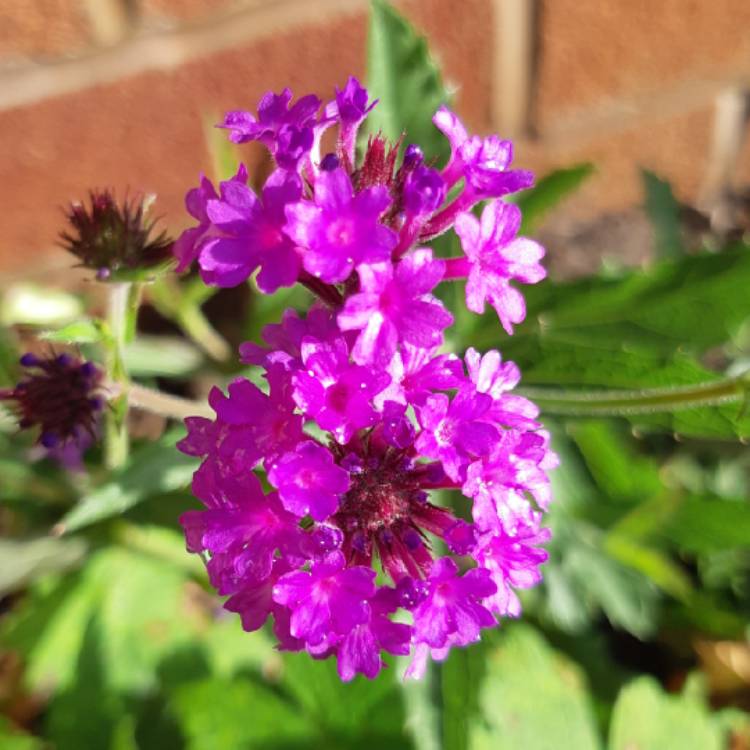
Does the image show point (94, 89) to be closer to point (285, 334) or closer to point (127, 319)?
point (127, 319)

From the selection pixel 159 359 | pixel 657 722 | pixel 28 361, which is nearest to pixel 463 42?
pixel 159 359

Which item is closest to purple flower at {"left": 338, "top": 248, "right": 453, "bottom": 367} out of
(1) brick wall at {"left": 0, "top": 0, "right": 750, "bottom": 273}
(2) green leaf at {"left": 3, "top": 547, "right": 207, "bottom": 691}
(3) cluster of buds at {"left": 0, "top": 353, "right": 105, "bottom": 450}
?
(3) cluster of buds at {"left": 0, "top": 353, "right": 105, "bottom": 450}

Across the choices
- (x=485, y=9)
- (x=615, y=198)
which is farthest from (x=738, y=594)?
(x=485, y=9)

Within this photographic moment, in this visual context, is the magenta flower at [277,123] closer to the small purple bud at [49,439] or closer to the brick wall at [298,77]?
the small purple bud at [49,439]

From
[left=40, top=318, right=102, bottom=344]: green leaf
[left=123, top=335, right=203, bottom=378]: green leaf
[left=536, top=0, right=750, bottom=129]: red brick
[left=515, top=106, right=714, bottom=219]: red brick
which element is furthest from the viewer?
[left=515, top=106, right=714, bottom=219]: red brick

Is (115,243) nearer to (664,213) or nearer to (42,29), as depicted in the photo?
(42,29)

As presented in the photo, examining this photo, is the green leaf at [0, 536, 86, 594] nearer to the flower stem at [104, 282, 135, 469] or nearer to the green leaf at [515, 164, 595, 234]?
the flower stem at [104, 282, 135, 469]
